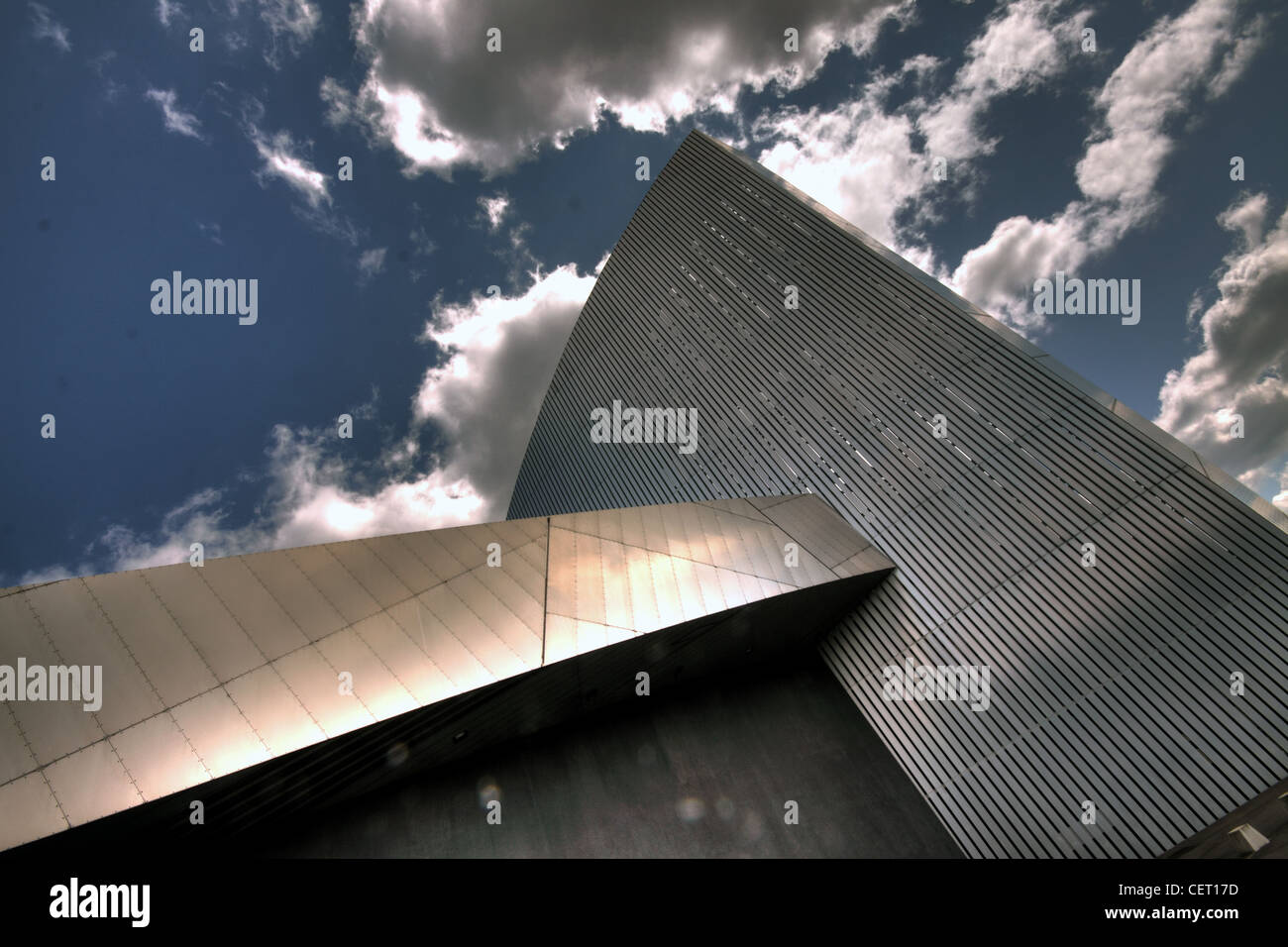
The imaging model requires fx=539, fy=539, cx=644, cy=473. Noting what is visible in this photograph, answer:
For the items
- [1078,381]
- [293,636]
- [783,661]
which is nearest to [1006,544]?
[1078,381]

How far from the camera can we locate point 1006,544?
37.6 ft

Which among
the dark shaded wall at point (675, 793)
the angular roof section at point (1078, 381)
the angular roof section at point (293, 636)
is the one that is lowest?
the dark shaded wall at point (675, 793)

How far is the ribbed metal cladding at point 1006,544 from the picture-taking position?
8797mm

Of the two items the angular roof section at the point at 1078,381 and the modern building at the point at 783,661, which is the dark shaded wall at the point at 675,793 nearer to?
the modern building at the point at 783,661

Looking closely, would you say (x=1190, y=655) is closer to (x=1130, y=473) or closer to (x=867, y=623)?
(x=1130, y=473)

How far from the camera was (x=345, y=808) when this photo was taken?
8.58 metres

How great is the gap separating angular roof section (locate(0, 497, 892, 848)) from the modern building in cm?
4

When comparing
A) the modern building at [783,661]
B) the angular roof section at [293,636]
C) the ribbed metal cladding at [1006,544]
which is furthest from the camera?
the ribbed metal cladding at [1006,544]

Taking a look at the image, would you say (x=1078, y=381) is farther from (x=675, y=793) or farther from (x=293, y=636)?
(x=293, y=636)

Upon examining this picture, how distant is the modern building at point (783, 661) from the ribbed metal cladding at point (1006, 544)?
5 centimetres

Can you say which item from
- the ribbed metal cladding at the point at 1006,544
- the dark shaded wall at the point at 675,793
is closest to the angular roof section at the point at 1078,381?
the ribbed metal cladding at the point at 1006,544

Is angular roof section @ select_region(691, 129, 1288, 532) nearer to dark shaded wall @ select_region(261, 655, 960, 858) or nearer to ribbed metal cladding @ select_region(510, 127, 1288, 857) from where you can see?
ribbed metal cladding @ select_region(510, 127, 1288, 857)

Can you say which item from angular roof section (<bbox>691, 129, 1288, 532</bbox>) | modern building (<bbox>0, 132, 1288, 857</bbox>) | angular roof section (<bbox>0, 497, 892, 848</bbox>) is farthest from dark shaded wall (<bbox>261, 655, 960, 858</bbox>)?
angular roof section (<bbox>691, 129, 1288, 532</bbox>)

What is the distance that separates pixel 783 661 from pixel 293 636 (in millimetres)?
10694
